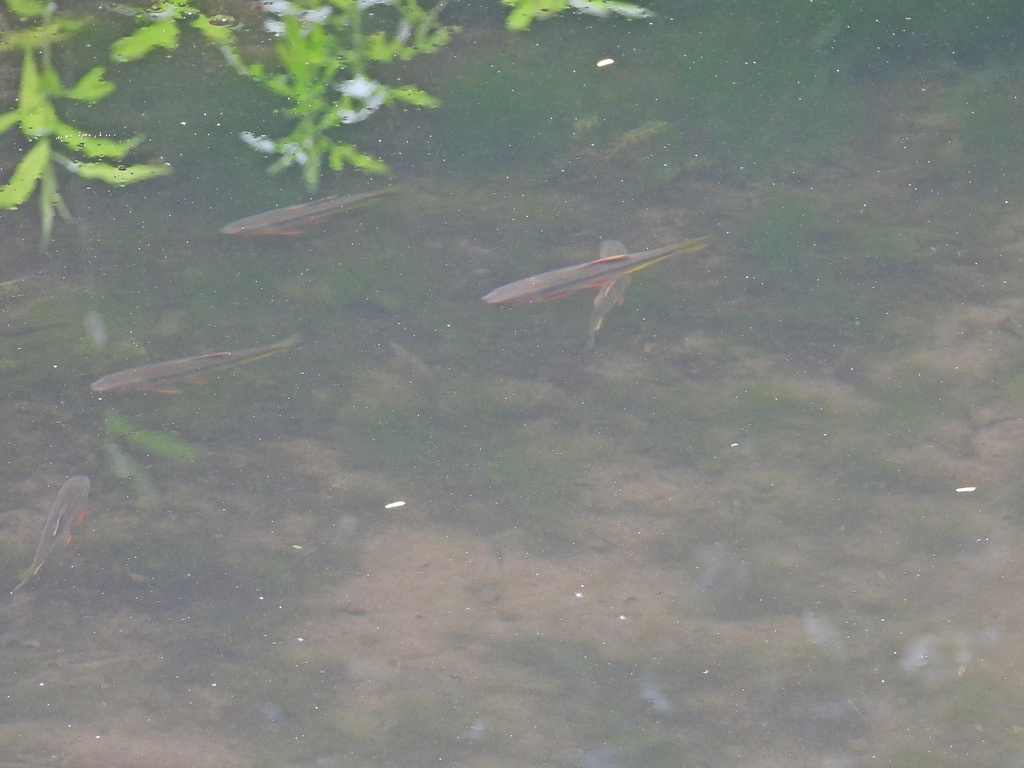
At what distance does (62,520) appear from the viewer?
3100 millimetres

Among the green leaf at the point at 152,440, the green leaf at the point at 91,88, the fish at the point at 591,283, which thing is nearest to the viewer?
the green leaf at the point at 152,440

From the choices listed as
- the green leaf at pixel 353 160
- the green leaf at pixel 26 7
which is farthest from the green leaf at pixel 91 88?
the green leaf at pixel 353 160

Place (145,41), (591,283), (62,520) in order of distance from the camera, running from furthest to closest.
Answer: (145,41) → (591,283) → (62,520)

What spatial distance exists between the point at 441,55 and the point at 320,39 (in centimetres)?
60

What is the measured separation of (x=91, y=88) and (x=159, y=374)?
169cm

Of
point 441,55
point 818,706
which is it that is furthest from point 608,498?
point 441,55

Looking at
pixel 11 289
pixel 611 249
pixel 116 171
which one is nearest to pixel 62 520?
pixel 11 289

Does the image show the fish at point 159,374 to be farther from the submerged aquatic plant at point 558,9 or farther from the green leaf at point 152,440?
the submerged aquatic plant at point 558,9

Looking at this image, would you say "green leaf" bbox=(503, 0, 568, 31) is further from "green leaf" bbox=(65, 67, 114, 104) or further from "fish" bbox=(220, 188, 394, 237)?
"green leaf" bbox=(65, 67, 114, 104)

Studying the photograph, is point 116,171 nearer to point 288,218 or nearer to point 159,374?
point 288,218

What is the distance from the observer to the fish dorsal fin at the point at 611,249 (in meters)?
3.60

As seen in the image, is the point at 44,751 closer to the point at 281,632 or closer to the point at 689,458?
the point at 281,632

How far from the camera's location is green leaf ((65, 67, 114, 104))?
412 cm

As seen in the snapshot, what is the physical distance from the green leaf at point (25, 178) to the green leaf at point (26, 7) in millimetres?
905
